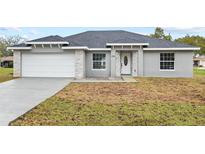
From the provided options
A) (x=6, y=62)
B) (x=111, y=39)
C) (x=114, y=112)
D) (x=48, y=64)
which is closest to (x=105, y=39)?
Result: (x=111, y=39)

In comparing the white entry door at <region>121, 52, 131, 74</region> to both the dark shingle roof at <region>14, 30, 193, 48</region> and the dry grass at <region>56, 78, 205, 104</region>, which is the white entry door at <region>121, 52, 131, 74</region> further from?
the dry grass at <region>56, 78, 205, 104</region>

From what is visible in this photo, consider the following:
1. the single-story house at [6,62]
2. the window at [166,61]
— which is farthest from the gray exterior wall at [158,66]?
the single-story house at [6,62]

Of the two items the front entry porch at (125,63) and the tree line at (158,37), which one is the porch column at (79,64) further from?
the tree line at (158,37)

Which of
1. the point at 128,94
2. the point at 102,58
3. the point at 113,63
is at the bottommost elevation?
the point at 128,94

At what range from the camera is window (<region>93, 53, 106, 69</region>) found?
72.9 feet

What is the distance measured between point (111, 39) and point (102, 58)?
389 centimetres

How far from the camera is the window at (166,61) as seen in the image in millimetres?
21922

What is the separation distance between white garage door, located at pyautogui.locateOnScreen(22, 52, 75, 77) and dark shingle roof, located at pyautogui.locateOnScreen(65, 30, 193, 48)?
5.06ft

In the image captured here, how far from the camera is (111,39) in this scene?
83.1ft

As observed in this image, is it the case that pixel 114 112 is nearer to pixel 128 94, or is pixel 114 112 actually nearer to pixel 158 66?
pixel 128 94

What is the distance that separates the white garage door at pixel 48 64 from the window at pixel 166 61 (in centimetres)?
801

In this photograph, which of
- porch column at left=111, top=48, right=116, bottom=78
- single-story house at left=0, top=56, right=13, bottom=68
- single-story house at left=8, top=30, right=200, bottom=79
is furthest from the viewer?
single-story house at left=0, top=56, right=13, bottom=68

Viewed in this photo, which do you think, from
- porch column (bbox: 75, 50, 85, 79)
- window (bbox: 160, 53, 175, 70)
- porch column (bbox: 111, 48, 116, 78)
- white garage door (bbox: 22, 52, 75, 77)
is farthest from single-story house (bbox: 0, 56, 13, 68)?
window (bbox: 160, 53, 175, 70)
